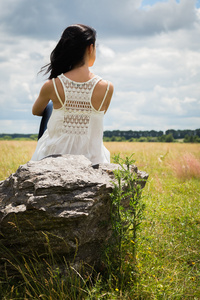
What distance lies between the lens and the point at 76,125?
335 centimetres

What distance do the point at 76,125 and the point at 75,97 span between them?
1.09 feet

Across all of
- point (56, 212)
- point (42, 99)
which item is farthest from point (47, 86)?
point (56, 212)

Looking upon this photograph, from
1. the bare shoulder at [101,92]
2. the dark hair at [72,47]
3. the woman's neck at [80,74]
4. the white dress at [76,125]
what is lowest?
the white dress at [76,125]

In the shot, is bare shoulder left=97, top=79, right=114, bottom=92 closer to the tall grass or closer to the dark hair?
the dark hair

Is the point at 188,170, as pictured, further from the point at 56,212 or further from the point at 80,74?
the point at 56,212

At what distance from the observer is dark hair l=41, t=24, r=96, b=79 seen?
322 centimetres

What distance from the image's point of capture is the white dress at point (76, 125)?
3.23m

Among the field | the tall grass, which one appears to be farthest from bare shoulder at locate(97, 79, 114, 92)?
the tall grass

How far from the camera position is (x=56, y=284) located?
95.4 inches

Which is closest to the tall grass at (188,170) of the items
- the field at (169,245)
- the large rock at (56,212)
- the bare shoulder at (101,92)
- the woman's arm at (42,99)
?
the field at (169,245)

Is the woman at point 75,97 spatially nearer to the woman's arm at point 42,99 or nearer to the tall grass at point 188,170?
the woman's arm at point 42,99

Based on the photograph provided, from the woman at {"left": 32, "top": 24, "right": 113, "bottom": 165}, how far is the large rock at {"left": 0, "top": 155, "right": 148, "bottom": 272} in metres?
0.87

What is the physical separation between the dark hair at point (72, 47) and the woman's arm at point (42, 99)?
325 millimetres

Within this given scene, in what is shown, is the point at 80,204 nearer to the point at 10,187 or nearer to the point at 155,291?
the point at 10,187
